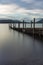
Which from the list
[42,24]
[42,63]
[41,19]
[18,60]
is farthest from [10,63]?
[42,24]

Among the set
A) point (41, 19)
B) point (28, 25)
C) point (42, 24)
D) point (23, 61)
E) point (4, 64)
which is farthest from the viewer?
point (28, 25)

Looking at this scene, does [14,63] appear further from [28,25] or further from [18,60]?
[28,25]

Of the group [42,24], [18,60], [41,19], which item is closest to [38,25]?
[42,24]

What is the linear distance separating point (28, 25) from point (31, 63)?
581 inches

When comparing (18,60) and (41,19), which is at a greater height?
(41,19)

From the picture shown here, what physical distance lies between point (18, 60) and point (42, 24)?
13.5 meters

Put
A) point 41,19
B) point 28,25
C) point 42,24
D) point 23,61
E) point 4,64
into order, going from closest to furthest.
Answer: point 4,64 < point 23,61 < point 41,19 < point 42,24 < point 28,25

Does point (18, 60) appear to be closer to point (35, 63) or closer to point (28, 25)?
point (35, 63)

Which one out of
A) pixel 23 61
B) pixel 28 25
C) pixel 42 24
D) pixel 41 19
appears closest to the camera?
pixel 23 61

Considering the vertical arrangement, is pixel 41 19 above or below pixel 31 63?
above

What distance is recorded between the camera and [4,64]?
3.68m

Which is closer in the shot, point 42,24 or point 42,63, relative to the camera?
point 42,63

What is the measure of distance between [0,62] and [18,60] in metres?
0.50

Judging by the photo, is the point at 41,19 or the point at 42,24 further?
the point at 42,24
